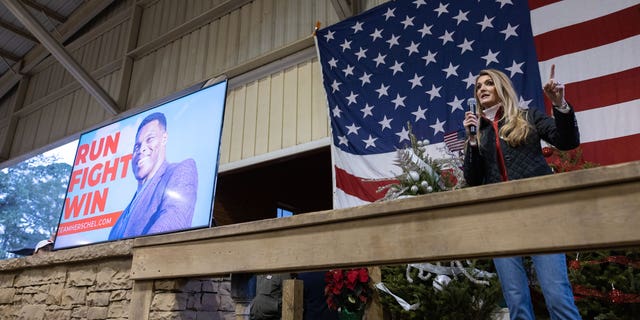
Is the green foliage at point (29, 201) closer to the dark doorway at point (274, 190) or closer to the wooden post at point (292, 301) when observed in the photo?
the dark doorway at point (274, 190)

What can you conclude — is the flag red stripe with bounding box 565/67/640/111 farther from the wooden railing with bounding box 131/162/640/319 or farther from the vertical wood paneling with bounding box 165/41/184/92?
the vertical wood paneling with bounding box 165/41/184/92

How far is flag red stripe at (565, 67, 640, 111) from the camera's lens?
2.97 metres

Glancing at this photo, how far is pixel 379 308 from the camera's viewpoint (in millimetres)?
2527

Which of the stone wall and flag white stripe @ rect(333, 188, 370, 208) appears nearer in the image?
the stone wall

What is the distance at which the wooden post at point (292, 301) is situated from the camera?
259 cm

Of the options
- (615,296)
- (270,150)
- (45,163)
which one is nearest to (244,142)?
(270,150)

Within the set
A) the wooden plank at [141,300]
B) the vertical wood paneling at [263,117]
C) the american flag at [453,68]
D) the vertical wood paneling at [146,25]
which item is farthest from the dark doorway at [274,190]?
the wooden plank at [141,300]

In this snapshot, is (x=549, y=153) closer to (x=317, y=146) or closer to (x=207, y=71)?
(x=317, y=146)

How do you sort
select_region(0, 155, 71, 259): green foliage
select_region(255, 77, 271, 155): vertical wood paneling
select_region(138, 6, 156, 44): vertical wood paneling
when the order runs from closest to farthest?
select_region(255, 77, 271, 155): vertical wood paneling → select_region(138, 6, 156, 44): vertical wood paneling → select_region(0, 155, 71, 259): green foliage

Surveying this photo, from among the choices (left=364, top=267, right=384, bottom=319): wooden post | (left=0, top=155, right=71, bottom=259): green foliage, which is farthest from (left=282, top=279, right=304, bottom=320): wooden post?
(left=0, top=155, right=71, bottom=259): green foliage

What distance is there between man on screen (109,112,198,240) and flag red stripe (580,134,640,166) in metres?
2.53

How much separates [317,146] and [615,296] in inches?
121

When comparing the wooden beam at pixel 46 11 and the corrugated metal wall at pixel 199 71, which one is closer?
the corrugated metal wall at pixel 199 71

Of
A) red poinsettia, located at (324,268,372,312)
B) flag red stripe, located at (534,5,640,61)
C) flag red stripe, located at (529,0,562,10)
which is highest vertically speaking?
flag red stripe, located at (529,0,562,10)
